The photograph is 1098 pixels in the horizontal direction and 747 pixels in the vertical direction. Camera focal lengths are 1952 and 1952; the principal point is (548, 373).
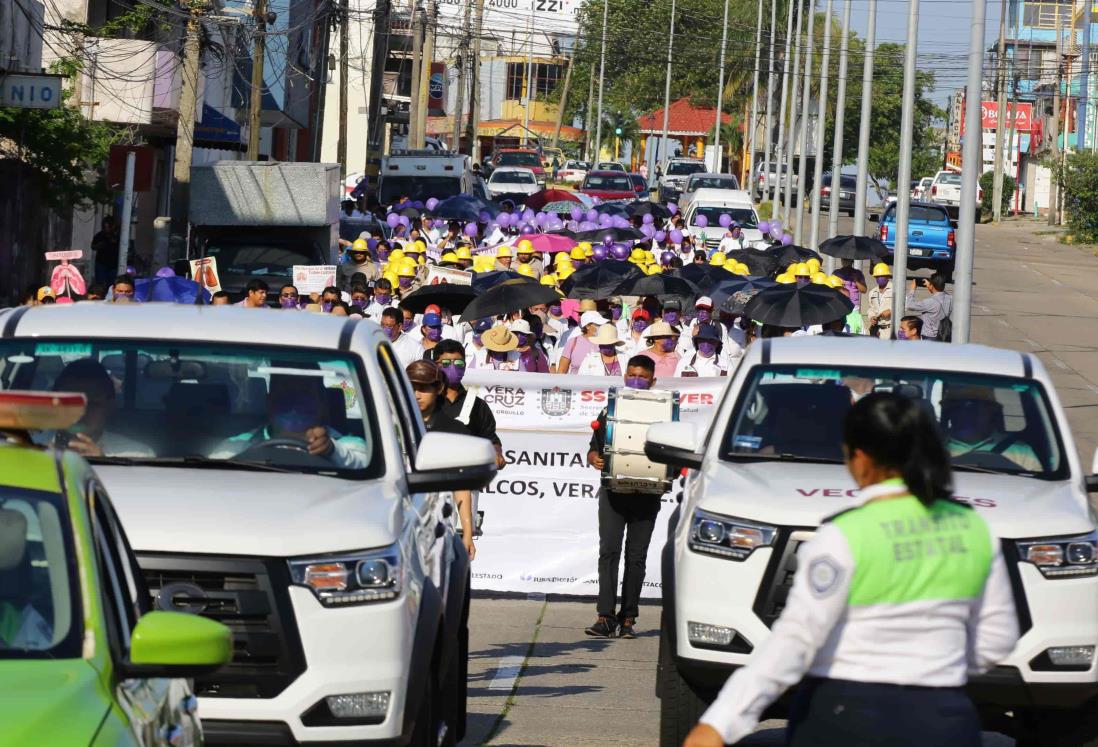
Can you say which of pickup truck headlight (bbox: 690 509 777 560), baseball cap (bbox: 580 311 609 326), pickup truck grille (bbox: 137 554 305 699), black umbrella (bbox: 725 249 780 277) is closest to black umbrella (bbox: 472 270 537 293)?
baseball cap (bbox: 580 311 609 326)

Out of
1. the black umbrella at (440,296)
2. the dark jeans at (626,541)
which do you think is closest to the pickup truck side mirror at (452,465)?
the dark jeans at (626,541)

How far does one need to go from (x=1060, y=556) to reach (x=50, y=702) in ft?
15.5

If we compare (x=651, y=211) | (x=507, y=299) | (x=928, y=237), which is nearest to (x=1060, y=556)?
(x=507, y=299)

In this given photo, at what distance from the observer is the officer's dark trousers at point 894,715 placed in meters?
4.38

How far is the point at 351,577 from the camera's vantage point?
6.10 m

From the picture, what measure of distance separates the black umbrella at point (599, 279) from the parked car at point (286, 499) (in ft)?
50.3

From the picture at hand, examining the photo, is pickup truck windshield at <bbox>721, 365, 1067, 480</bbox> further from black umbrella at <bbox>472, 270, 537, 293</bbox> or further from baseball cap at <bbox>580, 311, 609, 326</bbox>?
black umbrella at <bbox>472, 270, 537, 293</bbox>

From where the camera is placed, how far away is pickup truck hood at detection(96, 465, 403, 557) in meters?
6.02

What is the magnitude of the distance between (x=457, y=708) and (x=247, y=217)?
20.0 meters

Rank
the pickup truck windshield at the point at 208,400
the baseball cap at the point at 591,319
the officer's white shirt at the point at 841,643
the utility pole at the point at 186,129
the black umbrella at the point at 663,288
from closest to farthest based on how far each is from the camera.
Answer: the officer's white shirt at the point at 841,643 → the pickup truck windshield at the point at 208,400 → the baseball cap at the point at 591,319 → the black umbrella at the point at 663,288 → the utility pole at the point at 186,129

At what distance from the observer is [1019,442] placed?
840 centimetres

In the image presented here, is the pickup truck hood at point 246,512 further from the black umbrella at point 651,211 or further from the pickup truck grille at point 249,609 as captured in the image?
the black umbrella at point 651,211

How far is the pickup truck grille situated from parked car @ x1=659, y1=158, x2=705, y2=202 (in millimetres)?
58470

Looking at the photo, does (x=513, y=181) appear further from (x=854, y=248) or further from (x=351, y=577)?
(x=351, y=577)
